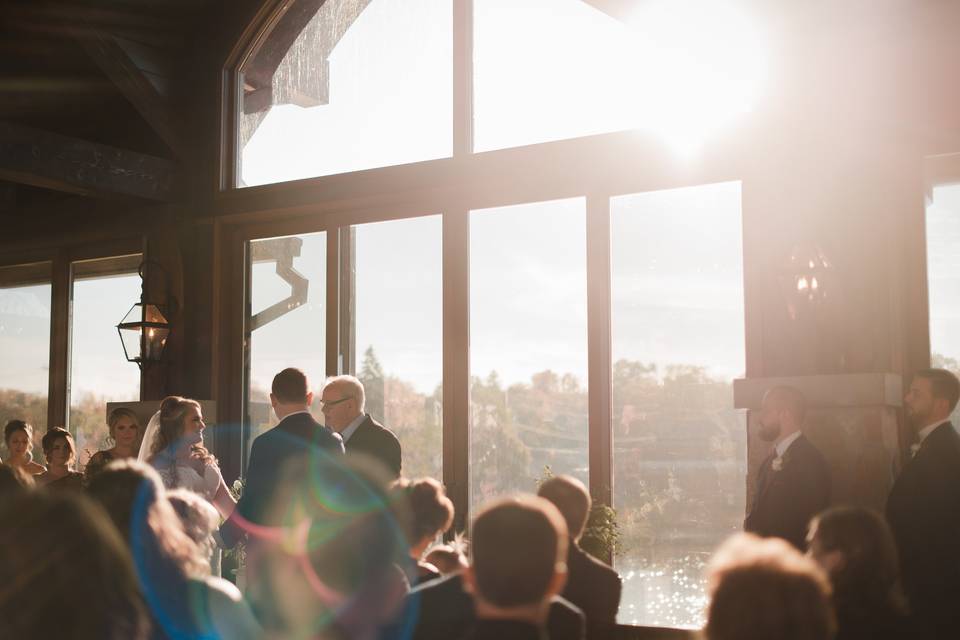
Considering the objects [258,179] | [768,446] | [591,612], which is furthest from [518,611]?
[258,179]

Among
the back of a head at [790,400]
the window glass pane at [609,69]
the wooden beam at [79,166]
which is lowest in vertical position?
the back of a head at [790,400]

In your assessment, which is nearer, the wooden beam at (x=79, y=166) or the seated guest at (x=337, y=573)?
the seated guest at (x=337, y=573)

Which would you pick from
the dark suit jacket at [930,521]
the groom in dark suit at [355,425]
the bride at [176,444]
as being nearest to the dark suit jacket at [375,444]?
the groom in dark suit at [355,425]

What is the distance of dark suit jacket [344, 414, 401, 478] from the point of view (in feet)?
16.9

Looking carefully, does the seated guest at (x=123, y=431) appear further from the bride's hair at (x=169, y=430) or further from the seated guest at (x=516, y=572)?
the seated guest at (x=516, y=572)

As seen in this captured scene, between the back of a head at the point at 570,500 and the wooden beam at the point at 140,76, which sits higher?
the wooden beam at the point at 140,76

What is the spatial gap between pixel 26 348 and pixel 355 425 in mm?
4789

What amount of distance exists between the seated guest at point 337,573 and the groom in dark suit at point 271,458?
49 cm

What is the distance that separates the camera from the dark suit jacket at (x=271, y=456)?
12.8 ft

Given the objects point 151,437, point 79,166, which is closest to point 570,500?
point 151,437

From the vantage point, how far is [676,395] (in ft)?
19.3

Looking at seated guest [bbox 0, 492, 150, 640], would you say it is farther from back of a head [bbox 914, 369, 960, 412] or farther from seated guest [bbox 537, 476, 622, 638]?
back of a head [bbox 914, 369, 960, 412]

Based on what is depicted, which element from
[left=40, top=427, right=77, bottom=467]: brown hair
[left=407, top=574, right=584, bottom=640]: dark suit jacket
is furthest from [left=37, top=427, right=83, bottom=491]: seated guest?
[left=407, top=574, right=584, bottom=640]: dark suit jacket

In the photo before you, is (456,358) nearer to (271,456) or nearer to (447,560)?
(271,456)
